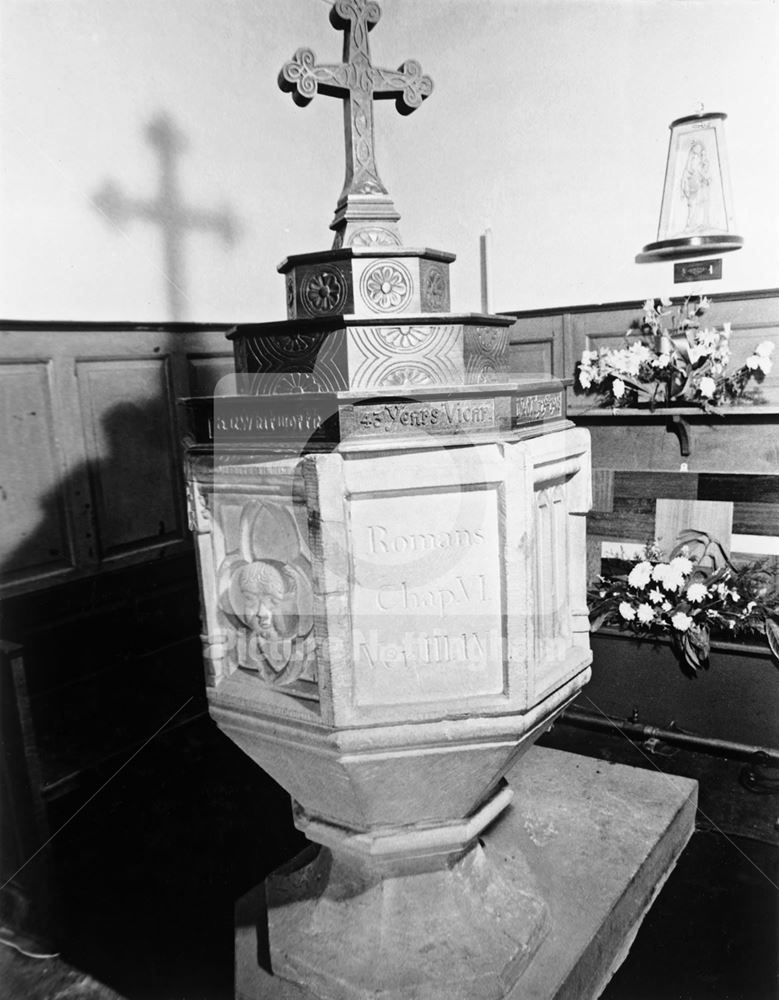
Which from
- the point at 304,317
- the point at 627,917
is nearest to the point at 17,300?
the point at 304,317

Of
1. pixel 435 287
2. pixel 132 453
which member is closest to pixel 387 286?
pixel 435 287

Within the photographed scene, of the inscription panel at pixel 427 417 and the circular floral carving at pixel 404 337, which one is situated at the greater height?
the circular floral carving at pixel 404 337

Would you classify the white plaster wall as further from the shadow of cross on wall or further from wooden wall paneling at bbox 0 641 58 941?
wooden wall paneling at bbox 0 641 58 941

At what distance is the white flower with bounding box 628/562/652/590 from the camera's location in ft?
11.1

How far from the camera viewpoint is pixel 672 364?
3.71 meters

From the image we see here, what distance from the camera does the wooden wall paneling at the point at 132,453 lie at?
2.99m

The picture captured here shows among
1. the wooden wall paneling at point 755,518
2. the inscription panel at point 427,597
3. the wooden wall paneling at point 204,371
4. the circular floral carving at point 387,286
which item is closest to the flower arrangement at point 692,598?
the wooden wall paneling at point 755,518

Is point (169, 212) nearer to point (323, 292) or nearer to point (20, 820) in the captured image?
point (323, 292)

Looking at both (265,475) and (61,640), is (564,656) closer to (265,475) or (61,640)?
(265,475)

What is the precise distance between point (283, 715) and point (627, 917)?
1101 mm

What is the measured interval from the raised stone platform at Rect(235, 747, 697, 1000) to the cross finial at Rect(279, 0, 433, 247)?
1.56 meters

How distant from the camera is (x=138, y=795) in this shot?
2.89 meters

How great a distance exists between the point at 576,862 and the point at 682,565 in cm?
167

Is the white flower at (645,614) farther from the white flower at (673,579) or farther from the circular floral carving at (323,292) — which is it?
the circular floral carving at (323,292)
